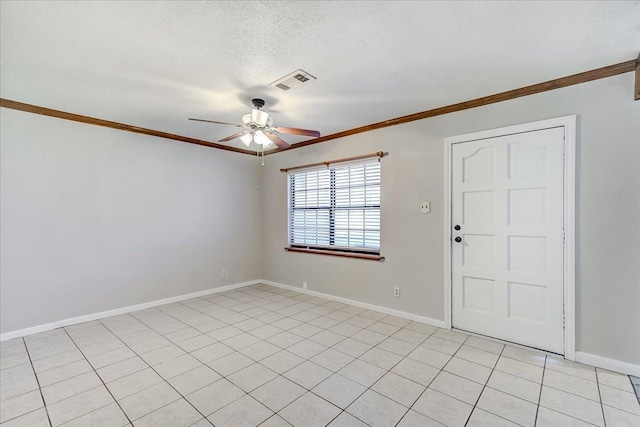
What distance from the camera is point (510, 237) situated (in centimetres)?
281

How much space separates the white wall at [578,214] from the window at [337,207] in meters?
0.19

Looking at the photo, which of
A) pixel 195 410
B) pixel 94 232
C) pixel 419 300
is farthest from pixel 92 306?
pixel 419 300

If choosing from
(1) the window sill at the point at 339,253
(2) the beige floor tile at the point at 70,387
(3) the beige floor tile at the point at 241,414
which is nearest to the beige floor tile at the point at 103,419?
(2) the beige floor tile at the point at 70,387

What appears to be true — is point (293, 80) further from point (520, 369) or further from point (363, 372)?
point (520, 369)

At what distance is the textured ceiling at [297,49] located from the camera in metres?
1.70

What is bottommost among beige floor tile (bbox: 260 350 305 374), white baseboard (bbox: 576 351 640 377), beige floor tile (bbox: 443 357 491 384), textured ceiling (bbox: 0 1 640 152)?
beige floor tile (bbox: 260 350 305 374)

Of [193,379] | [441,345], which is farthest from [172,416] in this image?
[441,345]

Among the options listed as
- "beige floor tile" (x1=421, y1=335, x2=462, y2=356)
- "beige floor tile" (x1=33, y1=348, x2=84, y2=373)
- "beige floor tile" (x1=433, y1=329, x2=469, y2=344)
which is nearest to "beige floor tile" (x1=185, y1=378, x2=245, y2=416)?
"beige floor tile" (x1=33, y1=348, x2=84, y2=373)

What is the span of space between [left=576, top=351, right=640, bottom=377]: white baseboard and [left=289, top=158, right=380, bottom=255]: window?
2.17 m

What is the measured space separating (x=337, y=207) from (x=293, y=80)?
2.19 meters

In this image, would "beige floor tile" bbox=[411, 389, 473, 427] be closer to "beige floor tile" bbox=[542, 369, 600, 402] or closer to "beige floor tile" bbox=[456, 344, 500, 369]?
"beige floor tile" bbox=[456, 344, 500, 369]

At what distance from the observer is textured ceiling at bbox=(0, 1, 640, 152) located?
5.57ft

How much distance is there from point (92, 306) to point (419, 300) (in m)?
4.04

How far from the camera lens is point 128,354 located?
263cm
